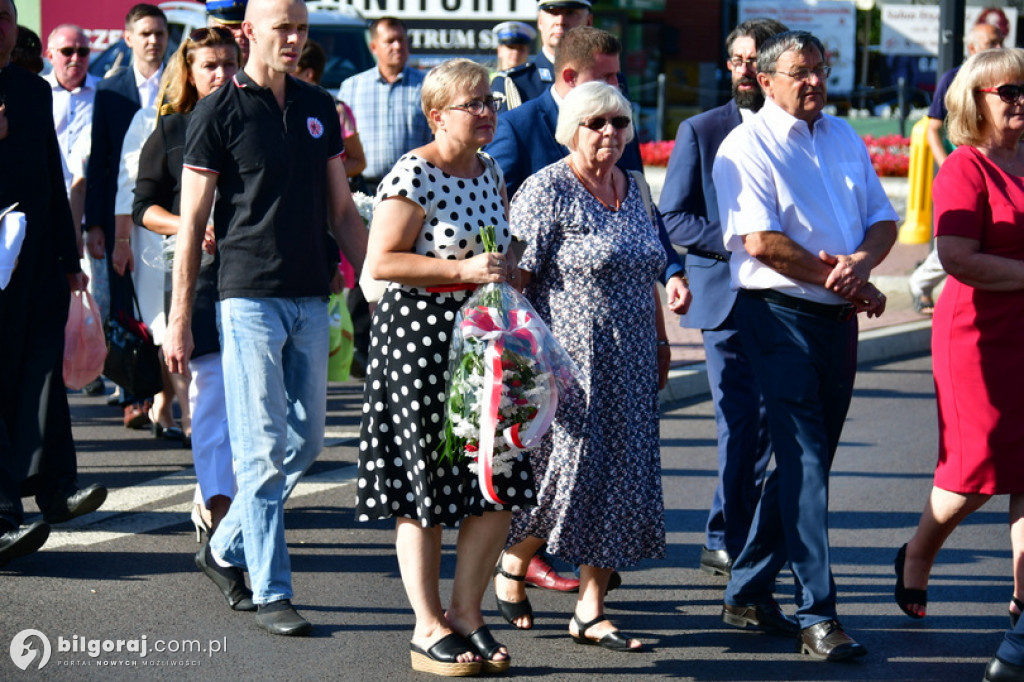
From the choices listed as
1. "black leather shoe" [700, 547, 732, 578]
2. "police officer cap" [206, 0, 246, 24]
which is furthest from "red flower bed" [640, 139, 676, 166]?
"black leather shoe" [700, 547, 732, 578]

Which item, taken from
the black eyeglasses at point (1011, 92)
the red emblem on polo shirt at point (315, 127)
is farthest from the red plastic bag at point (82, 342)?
the black eyeglasses at point (1011, 92)

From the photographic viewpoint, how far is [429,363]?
4816 millimetres

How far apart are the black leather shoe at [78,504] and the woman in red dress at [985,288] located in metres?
3.44

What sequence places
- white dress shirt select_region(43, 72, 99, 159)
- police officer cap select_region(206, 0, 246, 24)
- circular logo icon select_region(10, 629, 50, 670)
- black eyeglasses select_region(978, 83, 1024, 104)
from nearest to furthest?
circular logo icon select_region(10, 629, 50, 670)
black eyeglasses select_region(978, 83, 1024, 104)
police officer cap select_region(206, 0, 246, 24)
white dress shirt select_region(43, 72, 99, 159)

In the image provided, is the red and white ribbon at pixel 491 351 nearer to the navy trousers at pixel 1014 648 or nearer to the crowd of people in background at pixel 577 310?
the crowd of people in background at pixel 577 310

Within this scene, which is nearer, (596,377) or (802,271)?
(802,271)

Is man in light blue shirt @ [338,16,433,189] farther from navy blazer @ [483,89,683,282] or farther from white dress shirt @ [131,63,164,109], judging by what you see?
navy blazer @ [483,89,683,282]

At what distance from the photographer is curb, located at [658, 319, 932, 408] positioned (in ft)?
32.2

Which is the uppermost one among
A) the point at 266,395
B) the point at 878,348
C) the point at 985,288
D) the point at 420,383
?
the point at 985,288

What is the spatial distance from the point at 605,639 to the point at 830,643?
2.44 ft

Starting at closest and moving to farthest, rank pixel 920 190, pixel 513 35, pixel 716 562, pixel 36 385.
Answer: pixel 716 562, pixel 36 385, pixel 513 35, pixel 920 190

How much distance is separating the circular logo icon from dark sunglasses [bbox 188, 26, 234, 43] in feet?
7.67

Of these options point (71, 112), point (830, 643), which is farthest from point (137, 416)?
point (830, 643)

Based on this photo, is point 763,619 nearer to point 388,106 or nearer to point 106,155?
point 106,155
